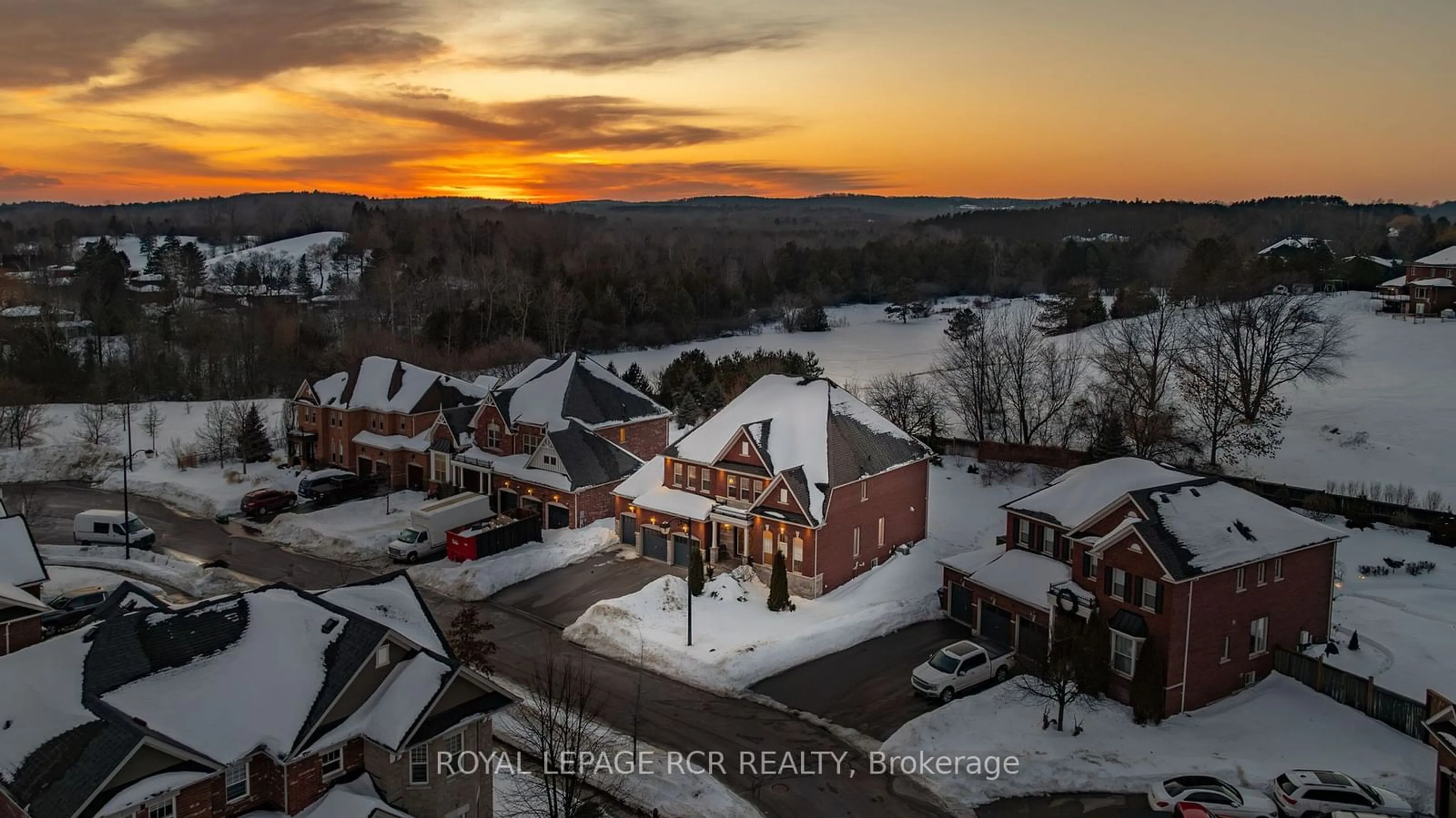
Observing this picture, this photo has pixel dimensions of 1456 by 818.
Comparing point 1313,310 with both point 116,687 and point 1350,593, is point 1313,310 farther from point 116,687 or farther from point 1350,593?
point 116,687

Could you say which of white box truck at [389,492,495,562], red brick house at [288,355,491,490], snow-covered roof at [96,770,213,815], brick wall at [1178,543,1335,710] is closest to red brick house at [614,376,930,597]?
white box truck at [389,492,495,562]

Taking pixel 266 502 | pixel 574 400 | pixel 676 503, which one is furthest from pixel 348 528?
pixel 676 503

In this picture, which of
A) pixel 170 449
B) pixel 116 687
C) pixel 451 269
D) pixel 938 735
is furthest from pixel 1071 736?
pixel 451 269

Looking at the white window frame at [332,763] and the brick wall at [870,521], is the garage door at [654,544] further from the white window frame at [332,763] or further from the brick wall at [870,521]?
the white window frame at [332,763]

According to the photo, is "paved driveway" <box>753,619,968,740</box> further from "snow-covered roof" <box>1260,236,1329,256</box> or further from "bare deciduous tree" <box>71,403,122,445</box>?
"snow-covered roof" <box>1260,236,1329,256</box>

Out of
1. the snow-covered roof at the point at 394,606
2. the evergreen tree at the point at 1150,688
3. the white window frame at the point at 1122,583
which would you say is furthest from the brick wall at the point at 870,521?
the snow-covered roof at the point at 394,606

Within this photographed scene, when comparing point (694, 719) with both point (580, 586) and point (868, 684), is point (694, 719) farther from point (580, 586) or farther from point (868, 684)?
point (580, 586)
